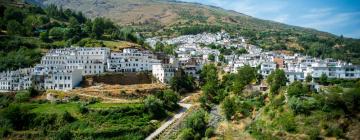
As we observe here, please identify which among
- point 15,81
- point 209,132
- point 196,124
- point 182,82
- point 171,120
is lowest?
point 209,132

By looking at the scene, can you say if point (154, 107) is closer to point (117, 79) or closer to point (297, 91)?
point (117, 79)

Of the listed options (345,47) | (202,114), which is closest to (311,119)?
(202,114)

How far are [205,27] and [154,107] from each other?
69897 millimetres

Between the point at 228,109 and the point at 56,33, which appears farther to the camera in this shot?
the point at 56,33

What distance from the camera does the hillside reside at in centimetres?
7914

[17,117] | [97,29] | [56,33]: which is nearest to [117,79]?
[17,117]

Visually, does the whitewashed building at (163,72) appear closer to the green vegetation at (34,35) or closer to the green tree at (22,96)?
the green vegetation at (34,35)

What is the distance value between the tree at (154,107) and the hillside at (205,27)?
35.5m

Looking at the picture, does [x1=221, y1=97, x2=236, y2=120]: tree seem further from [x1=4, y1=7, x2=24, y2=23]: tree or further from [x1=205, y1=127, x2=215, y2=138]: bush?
[x1=4, y1=7, x2=24, y2=23]: tree

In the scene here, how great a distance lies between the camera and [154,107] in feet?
118

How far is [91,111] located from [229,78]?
18.6 m

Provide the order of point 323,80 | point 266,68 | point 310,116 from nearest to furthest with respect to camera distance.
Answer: point 310,116 → point 323,80 → point 266,68

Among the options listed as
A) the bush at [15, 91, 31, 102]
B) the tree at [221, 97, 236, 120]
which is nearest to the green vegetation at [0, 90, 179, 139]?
the bush at [15, 91, 31, 102]

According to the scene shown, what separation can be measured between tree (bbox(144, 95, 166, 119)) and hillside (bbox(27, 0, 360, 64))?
35521 mm
